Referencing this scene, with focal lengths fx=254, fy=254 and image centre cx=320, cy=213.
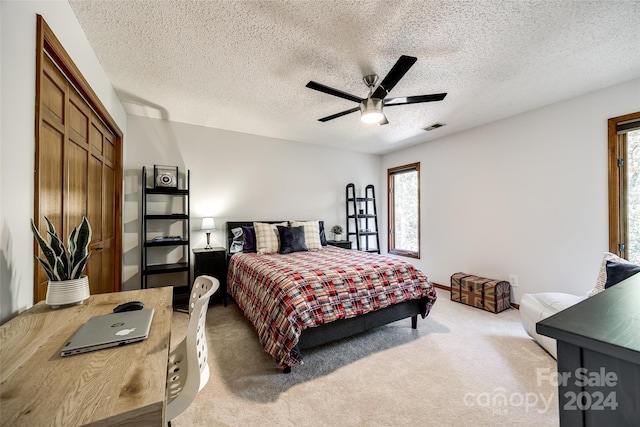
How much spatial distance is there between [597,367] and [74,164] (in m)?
2.71

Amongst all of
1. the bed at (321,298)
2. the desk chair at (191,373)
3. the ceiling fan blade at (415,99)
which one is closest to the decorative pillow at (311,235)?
the bed at (321,298)

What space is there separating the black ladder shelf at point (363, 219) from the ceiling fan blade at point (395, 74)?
275 centimetres

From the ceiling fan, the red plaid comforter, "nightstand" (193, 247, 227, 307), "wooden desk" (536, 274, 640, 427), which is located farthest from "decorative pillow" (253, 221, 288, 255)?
"wooden desk" (536, 274, 640, 427)

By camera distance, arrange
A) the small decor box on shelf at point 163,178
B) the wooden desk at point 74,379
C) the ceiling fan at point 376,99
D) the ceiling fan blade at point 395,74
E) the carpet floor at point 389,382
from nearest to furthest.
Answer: the wooden desk at point 74,379
the carpet floor at point 389,382
the ceiling fan blade at point 395,74
the ceiling fan at point 376,99
the small decor box on shelf at point 163,178

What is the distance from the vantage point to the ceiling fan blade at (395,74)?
166cm

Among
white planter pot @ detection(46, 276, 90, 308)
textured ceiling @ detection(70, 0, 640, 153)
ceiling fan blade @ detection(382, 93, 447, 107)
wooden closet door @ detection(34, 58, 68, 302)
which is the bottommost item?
white planter pot @ detection(46, 276, 90, 308)

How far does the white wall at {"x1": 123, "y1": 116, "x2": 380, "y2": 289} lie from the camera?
333cm

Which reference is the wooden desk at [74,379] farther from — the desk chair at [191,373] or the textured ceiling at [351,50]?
the textured ceiling at [351,50]

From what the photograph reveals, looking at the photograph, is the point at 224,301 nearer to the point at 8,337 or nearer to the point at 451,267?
the point at 8,337

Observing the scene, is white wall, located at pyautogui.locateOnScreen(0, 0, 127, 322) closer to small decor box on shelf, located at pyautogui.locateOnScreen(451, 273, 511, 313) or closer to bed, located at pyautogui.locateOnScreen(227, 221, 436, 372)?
bed, located at pyautogui.locateOnScreen(227, 221, 436, 372)

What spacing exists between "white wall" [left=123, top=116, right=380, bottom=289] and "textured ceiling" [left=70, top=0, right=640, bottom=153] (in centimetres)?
56

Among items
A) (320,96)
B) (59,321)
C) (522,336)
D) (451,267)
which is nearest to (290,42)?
(320,96)

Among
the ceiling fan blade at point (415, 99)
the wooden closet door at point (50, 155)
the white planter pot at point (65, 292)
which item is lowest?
the white planter pot at point (65, 292)

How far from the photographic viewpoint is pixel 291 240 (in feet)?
11.6
